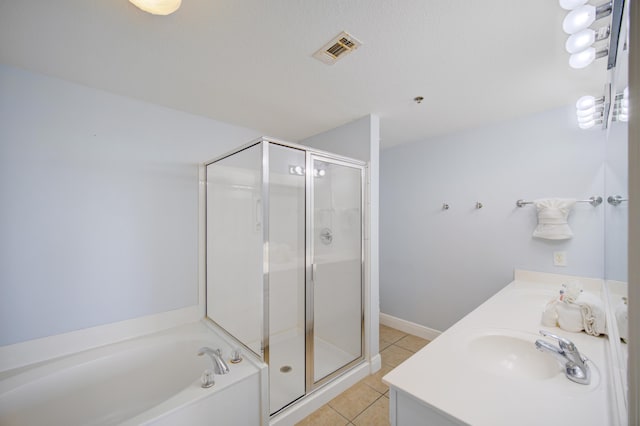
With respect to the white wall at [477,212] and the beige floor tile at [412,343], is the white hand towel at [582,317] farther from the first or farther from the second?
the beige floor tile at [412,343]

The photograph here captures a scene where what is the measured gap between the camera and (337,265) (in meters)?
2.30

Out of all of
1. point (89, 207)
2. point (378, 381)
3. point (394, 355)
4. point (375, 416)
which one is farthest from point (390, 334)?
point (89, 207)

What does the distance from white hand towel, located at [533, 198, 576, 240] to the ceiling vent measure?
2042mm

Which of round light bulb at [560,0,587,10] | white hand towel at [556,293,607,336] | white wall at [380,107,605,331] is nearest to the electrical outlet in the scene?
white wall at [380,107,605,331]

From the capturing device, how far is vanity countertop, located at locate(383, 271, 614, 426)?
2.54ft

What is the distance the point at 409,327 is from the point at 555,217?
1942mm

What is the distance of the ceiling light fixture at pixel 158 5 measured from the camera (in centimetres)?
102

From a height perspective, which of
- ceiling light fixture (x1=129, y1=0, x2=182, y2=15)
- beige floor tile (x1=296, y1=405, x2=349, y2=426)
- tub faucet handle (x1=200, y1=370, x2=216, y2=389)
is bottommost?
beige floor tile (x1=296, y1=405, x2=349, y2=426)

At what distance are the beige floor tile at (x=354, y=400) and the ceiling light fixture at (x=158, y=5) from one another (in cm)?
268

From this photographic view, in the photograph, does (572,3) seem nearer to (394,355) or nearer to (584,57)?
(584,57)

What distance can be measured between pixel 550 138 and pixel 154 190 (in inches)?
138

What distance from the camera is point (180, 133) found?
2240 millimetres

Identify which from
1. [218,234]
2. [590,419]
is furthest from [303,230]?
[590,419]

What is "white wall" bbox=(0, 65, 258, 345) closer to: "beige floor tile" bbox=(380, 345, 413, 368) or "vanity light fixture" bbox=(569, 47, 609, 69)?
"beige floor tile" bbox=(380, 345, 413, 368)
